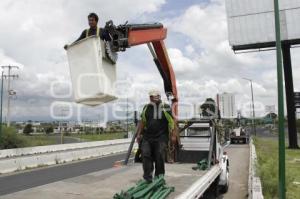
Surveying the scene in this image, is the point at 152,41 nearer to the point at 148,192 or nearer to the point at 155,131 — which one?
the point at 155,131

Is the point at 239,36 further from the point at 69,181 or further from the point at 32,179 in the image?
the point at 69,181

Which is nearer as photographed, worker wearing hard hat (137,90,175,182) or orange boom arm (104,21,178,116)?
orange boom arm (104,21,178,116)

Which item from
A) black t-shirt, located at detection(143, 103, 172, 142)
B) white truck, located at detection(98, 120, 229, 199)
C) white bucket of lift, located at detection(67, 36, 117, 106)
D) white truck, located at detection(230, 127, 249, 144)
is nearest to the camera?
white bucket of lift, located at detection(67, 36, 117, 106)

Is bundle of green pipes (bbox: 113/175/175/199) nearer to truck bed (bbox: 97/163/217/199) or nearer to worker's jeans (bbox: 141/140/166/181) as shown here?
truck bed (bbox: 97/163/217/199)

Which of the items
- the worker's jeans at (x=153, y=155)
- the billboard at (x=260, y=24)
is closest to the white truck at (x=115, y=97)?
the worker's jeans at (x=153, y=155)

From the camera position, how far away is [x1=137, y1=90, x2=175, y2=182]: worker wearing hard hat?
7938 mm

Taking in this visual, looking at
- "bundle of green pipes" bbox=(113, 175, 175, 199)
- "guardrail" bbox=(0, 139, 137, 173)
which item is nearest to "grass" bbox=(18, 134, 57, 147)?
"guardrail" bbox=(0, 139, 137, 173)

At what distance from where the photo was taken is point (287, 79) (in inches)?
1473

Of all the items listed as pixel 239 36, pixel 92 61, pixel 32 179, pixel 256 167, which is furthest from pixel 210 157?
pixel 239 36

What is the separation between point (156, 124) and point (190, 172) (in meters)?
1.68

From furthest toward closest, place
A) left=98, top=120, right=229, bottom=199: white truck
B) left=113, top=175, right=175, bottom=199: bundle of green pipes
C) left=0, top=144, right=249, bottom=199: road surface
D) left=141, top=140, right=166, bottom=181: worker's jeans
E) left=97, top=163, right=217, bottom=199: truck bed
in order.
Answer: left=141, top=140, right=166, bottom=181: worker's jeans → left=98, top=120, right=229, bottom=199: white truck → left=97, top=163, right=217, bottom=199: truck bed → left=0, top=144, right=249, bottom=199: road surface → left=113, top=175, right=175, bottom=199: bundle of green pipes

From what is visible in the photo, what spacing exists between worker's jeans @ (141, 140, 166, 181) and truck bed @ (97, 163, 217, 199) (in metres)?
0.28

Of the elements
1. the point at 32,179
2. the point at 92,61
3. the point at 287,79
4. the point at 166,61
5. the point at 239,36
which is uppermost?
the point at 239,36

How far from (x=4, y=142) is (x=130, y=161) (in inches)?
1102
